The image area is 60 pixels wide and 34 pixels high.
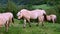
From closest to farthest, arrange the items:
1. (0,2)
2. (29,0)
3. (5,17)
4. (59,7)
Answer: (5,17) → (59,7) → (0,2) → (29,0)

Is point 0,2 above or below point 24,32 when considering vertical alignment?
above

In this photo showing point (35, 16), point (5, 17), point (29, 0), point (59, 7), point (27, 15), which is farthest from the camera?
point (29, 0)

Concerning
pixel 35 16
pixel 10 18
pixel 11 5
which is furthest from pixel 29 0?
pixel 10 18

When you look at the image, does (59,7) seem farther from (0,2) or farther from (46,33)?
(46,33)

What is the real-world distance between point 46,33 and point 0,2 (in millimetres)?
23681

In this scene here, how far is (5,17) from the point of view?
12.2 m

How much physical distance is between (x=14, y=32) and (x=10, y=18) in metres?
0.89

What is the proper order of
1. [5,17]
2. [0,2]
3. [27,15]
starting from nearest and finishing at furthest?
[5,17] → [27,15] → [0,2]

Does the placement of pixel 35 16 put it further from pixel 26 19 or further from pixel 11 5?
pixel 11 5

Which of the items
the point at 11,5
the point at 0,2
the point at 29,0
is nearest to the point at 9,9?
the point at 11,5

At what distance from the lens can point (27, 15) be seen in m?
15.8

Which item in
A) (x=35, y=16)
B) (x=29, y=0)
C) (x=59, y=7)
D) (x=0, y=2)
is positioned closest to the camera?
(x=35, y=16)

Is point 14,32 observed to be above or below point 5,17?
below

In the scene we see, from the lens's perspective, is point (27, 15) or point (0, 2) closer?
point (27, 15)
